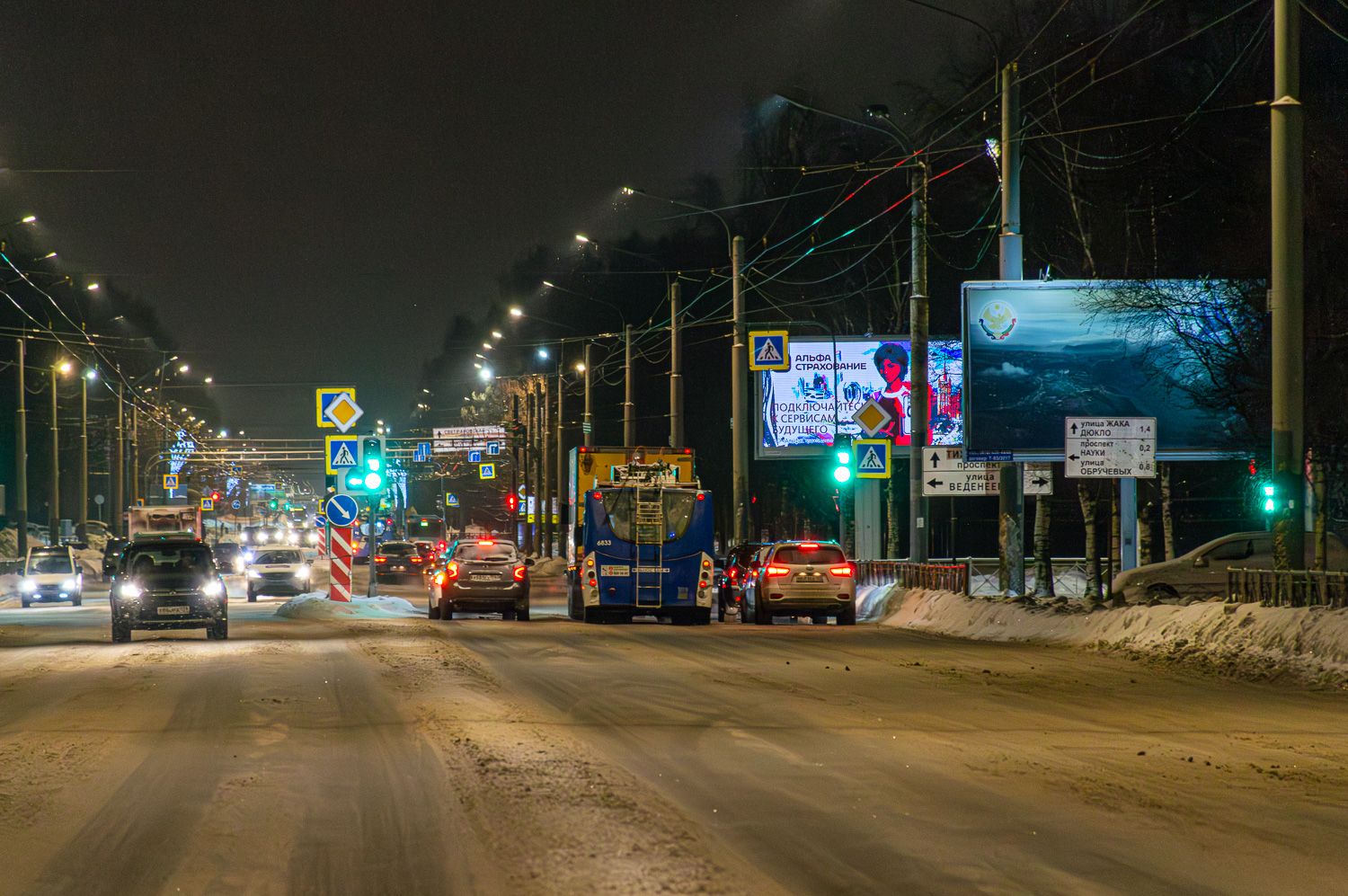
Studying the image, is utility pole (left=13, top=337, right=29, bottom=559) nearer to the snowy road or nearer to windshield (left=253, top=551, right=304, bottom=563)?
windshield (left=253, top=551, right=304, bottom=563)

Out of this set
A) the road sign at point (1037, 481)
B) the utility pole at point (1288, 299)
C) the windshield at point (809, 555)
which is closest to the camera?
the utility pole at point (1288, 299)

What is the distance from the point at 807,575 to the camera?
27.4m

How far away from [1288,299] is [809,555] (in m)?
12.0

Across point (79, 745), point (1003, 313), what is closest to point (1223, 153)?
point (1003, 313)

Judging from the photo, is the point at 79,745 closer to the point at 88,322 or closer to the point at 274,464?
the point at 88,322

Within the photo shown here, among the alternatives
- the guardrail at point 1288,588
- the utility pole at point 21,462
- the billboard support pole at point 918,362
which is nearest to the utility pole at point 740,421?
the billboard support pole at point 918,362

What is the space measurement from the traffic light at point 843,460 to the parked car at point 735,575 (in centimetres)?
264

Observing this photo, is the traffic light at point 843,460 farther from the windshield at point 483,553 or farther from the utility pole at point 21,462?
the utility pole at point 21,462

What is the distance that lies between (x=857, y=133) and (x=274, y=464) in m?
131

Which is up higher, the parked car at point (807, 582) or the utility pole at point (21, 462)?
the utility pole at point (21, 462)

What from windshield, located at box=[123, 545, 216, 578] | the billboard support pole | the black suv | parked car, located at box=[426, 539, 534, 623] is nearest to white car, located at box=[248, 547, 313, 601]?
parked car, located at box=[426, 539, 534, 623]

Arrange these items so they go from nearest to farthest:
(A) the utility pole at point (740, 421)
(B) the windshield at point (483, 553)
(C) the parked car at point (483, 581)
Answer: (C) the parked car at point (483, 581) → (B) the windshield at point (483, 553) → (A) the utility pole at point (740, 421)

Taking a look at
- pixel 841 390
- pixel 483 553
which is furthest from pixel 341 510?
pixel 841 390

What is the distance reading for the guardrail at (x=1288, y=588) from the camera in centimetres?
1662
